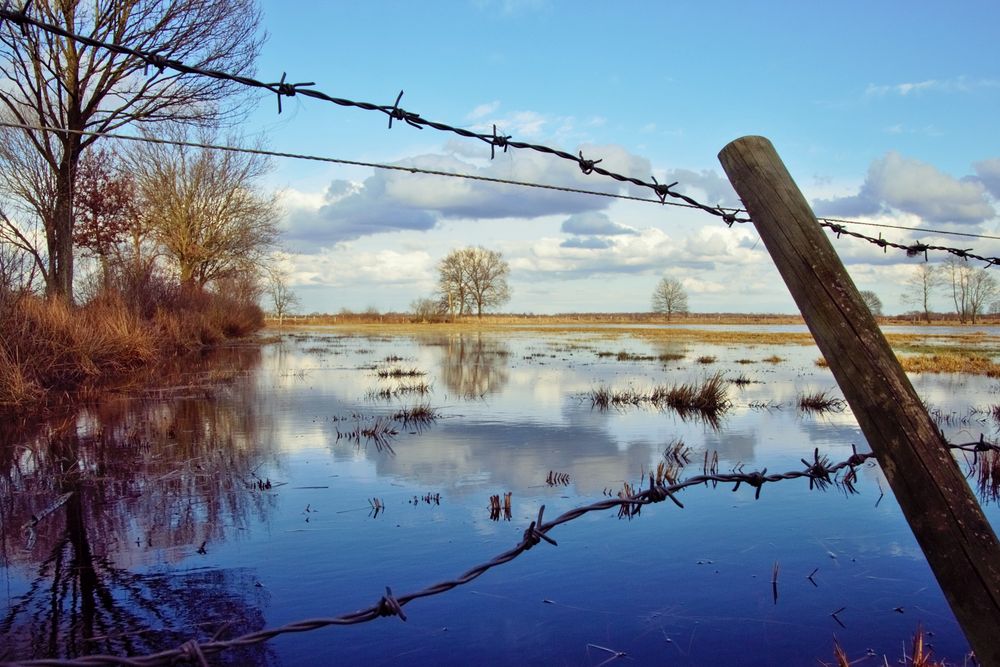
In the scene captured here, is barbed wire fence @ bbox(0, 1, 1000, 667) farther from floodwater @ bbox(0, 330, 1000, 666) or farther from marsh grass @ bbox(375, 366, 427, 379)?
marsh grass @ bbox(375, 366, 427, 379)

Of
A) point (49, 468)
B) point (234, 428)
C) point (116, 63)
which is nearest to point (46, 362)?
point (234, 428)

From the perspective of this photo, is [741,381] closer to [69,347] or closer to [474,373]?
[474,373]

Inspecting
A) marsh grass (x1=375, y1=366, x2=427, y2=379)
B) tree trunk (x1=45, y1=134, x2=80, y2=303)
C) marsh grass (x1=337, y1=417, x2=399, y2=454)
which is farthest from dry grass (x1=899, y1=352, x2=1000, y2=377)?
tree trunk (x1=45, y1=134, x2=80, y2=303)

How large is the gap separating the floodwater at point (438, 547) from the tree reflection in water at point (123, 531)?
0.02 metres

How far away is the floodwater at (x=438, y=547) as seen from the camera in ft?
12.9

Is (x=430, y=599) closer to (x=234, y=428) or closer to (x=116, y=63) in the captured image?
(x=234, y=428)

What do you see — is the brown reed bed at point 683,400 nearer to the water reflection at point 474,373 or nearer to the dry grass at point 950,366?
the water reflection at point 474,373

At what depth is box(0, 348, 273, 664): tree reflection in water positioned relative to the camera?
3.80 metres

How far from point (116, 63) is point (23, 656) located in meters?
17.9

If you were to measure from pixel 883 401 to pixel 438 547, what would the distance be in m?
3.95

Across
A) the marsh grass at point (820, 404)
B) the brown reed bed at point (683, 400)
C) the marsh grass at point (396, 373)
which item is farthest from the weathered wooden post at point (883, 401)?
the marsh grass at point (396, 373)

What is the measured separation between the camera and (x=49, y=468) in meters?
7.33

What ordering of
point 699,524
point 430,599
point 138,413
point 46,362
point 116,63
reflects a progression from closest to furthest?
point 430,599
point 699,524
point 138,413
point 46,362
point 116,63

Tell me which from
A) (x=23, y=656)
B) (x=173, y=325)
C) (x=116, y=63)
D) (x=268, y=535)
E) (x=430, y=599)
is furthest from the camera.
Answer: (x=173, y=325)
